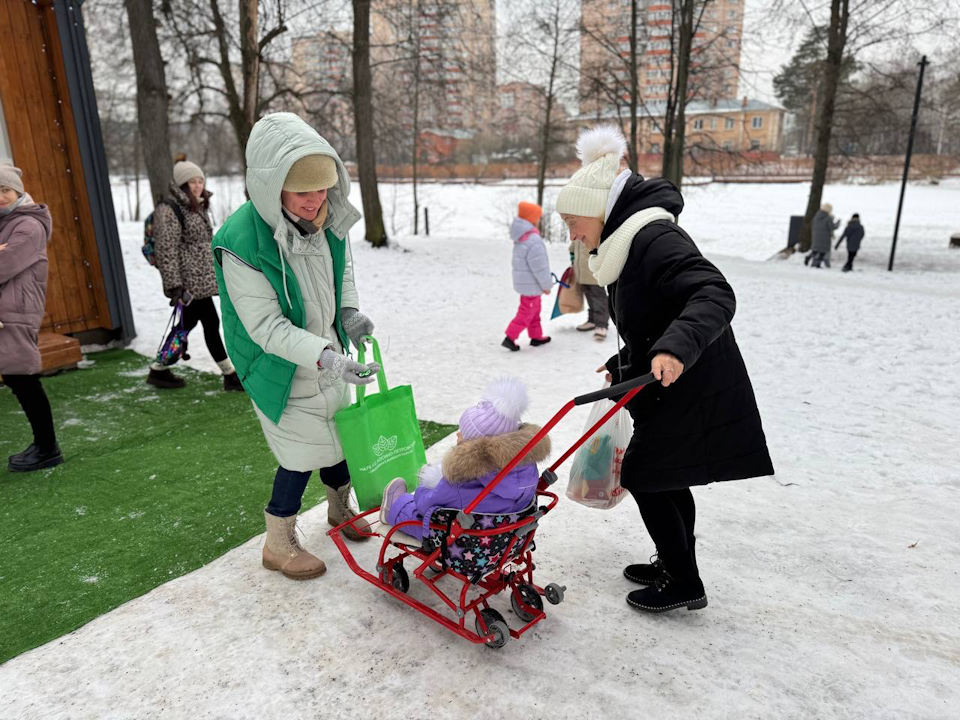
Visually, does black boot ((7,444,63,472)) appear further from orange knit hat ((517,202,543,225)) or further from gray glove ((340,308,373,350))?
orange knit hat ((517,202,543,225))

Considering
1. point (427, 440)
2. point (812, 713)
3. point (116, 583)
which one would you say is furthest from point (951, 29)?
point (116, 583)

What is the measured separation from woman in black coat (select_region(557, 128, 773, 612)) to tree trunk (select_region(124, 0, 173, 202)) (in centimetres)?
730

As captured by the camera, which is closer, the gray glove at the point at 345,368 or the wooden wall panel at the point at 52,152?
the gray glove at the point at 345,368

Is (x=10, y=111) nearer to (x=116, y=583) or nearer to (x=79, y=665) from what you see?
(x=116, y=583)

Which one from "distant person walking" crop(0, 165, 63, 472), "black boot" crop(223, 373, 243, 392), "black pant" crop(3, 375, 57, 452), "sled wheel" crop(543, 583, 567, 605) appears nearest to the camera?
"sled wheel" crop(543, 583, 567, 605)

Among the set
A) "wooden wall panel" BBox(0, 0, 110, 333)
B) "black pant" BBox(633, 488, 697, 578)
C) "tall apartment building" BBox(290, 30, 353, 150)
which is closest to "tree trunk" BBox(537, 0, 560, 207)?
"tall apartment building" BBox(290, 30, 353, 150)

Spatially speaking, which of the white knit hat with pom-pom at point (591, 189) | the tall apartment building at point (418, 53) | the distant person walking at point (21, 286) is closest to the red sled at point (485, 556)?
the white knit hat with pom-pom at point (591, 189)

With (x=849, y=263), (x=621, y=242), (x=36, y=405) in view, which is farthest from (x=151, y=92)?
(x=849, y=263)

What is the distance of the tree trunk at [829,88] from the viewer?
1502 centimetres

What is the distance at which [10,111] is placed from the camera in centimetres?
Answer: 600

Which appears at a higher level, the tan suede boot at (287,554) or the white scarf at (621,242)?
the white scarf at (621,242)

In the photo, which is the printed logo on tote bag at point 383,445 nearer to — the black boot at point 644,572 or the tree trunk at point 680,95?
the black boot at point 644,572

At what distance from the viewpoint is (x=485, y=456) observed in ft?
7.87

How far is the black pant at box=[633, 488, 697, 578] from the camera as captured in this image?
2697 mm
